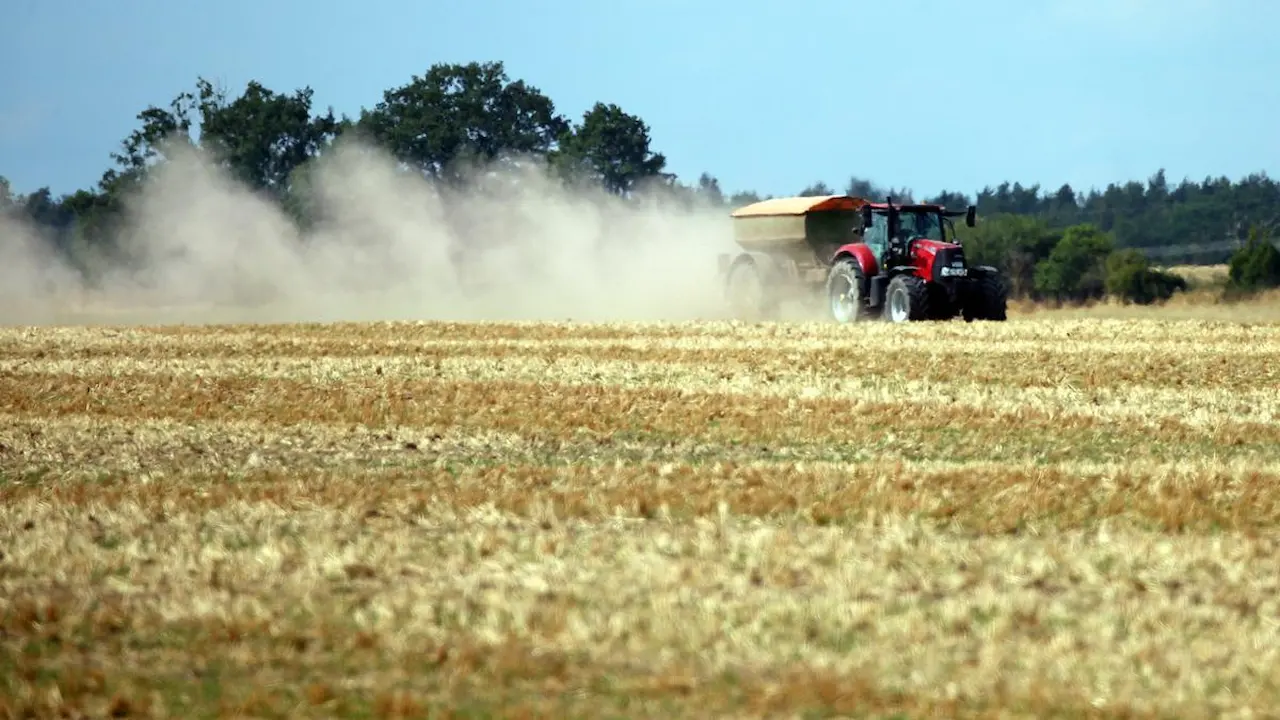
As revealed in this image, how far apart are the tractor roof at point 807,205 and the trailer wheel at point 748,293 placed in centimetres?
155

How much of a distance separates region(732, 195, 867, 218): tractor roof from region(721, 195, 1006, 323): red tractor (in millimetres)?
24

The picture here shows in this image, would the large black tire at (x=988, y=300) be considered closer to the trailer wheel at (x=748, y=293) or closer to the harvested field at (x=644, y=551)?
the trailer wheel at (x=748, y=293)

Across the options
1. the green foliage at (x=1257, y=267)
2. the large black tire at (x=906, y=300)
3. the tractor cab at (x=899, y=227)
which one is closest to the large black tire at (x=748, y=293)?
the tractor cab at (x=899, y=227)

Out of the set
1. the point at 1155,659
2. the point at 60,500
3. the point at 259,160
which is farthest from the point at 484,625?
the point at 259,160

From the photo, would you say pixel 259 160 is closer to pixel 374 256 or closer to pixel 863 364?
pixel 374 256

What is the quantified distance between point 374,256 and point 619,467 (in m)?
61.2

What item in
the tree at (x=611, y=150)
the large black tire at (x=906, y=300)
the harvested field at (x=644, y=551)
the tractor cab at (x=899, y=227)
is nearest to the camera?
the harvested field at (x=644, y=551)

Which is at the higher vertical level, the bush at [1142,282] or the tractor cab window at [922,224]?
the tractor cab window at [922,224]

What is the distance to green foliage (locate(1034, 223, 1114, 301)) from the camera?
78.6m

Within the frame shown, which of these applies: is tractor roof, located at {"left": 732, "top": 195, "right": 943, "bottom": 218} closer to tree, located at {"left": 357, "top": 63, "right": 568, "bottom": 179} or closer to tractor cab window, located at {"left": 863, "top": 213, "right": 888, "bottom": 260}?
tractor cab window, located at {"left": 863, "top": 213, "right": 888, "bottom": 260}

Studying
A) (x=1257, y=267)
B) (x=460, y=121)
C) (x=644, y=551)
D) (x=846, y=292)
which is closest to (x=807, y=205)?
(x=846, y=292)

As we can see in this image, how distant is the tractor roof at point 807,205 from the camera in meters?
44.8

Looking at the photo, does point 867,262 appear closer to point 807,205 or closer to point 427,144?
point 807,205

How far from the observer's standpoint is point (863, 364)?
28438 millimetres
